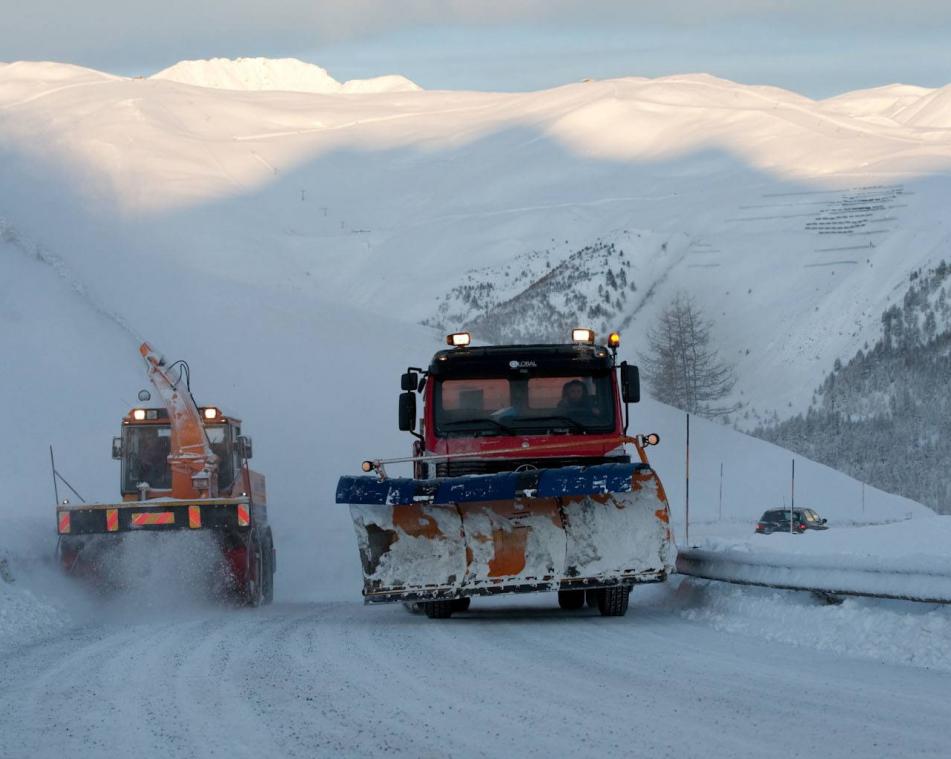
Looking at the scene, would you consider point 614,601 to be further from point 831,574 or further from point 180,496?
point 180,496

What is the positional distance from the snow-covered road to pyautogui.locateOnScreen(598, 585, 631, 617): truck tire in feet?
1.50

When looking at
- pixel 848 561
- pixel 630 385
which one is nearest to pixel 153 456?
pixel 630 385

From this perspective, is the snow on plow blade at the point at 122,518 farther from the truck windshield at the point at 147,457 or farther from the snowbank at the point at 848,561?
the snowbank at the point at 848,561

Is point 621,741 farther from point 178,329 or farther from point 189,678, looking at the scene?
point 178,329

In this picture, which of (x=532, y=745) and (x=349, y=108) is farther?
(x=349, y=108)

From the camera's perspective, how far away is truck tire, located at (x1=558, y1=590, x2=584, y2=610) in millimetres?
15821

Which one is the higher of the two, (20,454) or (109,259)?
(109,259)

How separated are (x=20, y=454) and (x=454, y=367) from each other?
53.3 feet

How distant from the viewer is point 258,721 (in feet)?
27.5

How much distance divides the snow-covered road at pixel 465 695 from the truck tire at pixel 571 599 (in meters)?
2.23

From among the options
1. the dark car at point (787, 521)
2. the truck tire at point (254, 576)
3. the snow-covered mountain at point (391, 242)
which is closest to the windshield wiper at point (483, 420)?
the truck tire at point (254, 576)

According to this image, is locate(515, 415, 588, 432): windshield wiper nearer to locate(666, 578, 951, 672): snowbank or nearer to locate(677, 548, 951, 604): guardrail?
locate(677, 548, 951, 604): guardrail

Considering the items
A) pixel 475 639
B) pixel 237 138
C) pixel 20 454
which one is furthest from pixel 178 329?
pixel 237 138

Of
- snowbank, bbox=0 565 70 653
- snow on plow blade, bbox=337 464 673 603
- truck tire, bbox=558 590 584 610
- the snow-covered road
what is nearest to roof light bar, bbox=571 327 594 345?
snow on plow blade, bbox=337 464 673 603
